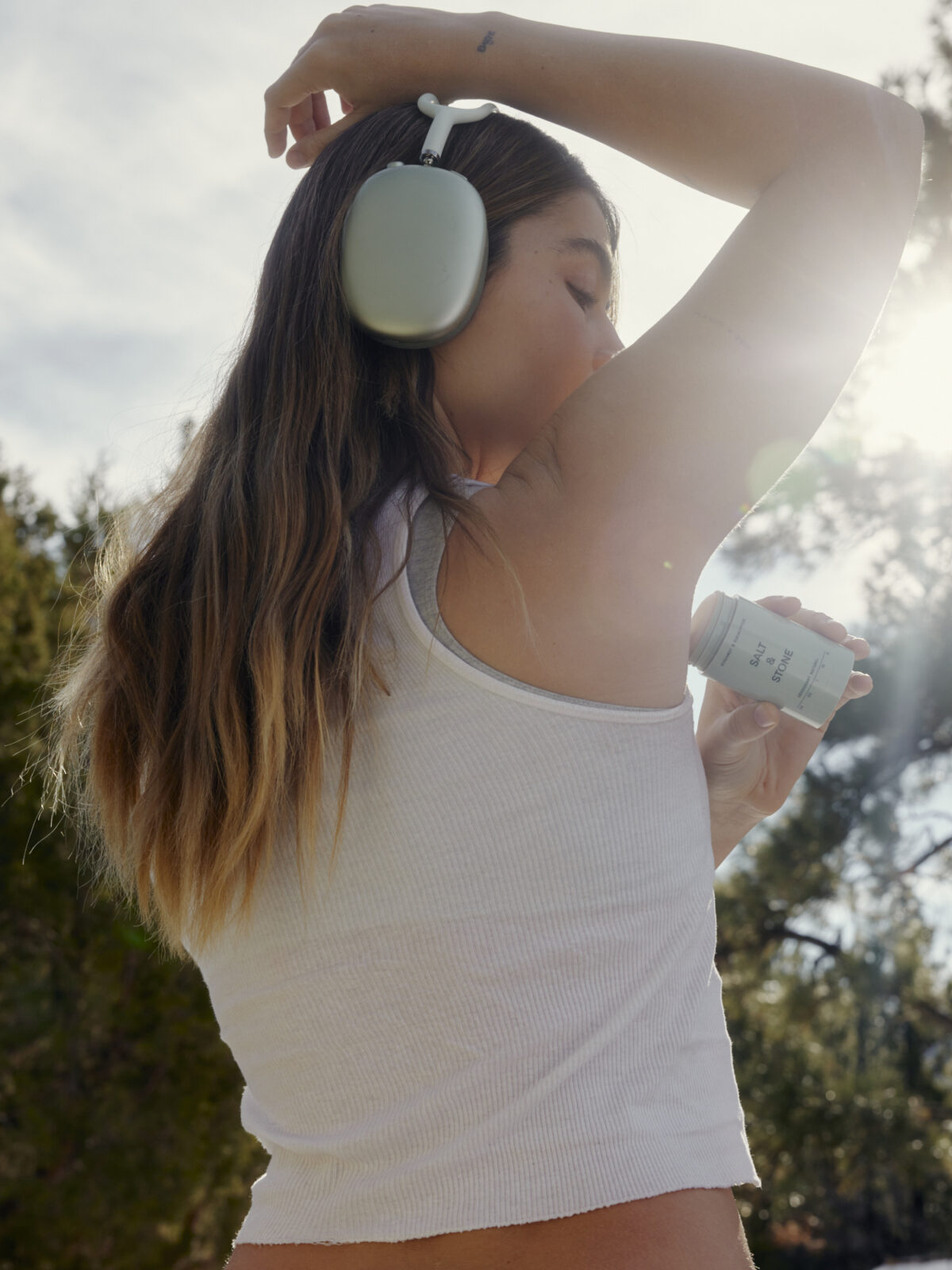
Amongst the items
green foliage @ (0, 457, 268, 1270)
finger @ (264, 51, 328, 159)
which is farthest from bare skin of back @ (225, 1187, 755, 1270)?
green foliage @ (0, 457, 268, 1270)

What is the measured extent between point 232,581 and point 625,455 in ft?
1.18

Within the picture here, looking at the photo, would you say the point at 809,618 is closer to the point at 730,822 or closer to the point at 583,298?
the point at 730,822

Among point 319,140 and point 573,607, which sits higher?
point 319,140

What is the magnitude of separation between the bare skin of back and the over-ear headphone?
75 centimetres

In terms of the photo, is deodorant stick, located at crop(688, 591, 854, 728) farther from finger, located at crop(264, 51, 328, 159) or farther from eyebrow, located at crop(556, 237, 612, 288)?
finger, located at crop(264, 51, 328, 159)

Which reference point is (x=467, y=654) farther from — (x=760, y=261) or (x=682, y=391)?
(x=760, y=261)

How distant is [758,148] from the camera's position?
3.20 feet

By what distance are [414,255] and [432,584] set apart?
34 cm

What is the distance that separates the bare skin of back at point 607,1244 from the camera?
725 mm

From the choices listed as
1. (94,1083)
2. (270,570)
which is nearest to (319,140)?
(270,570)

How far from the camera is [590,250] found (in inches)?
42.4

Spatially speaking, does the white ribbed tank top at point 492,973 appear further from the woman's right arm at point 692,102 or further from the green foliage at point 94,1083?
the green foliage at point 94,1083

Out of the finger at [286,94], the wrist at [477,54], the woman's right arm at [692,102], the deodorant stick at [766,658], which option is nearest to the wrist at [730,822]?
the deodorant stick at [766,658]

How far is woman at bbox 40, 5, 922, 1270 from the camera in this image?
76 centimetres
